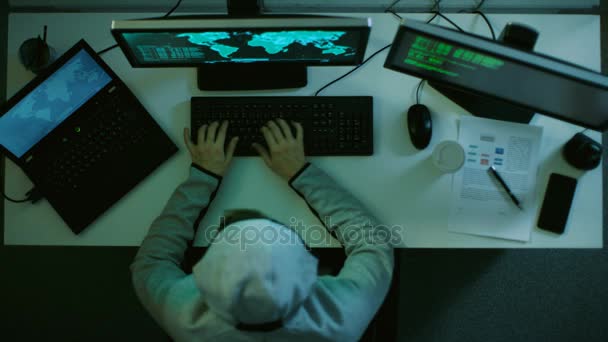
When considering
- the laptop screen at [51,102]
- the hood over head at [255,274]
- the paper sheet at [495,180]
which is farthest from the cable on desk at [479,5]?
the laptop screen at [51,102]

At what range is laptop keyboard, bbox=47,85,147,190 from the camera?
108 cm

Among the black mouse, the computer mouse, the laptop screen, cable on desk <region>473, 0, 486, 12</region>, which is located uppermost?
cable on desk <region>473, 0, 486, 12</region>

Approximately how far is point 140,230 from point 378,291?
0.64m

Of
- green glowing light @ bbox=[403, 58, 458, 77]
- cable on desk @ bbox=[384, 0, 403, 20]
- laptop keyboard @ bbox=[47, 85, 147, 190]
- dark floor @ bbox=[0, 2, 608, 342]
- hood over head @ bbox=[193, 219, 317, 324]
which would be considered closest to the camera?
hood over head @ bbox=[193, 219, 317, 324]

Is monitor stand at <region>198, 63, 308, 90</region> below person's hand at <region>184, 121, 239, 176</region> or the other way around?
the other way around

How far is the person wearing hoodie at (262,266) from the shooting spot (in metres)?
0.72

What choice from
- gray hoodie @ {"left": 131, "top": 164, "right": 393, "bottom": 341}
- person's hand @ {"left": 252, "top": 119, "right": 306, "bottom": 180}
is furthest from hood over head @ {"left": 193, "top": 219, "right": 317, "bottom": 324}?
person's hand @ {"left": 252, "top": 119, "right": 306, "bottom": 180}

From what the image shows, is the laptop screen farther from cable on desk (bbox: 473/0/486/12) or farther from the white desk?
cable on desk (bbox: 473/0/486/12)

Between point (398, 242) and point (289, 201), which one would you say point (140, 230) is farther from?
point (398, 242)

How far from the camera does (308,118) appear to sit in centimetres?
112

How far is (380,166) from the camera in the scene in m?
1.13

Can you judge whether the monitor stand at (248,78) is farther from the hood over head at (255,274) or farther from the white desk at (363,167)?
the hood over head at (255,274)

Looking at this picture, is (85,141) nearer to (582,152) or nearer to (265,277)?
(265,277)

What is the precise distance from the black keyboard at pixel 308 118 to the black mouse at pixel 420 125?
0.36ft
